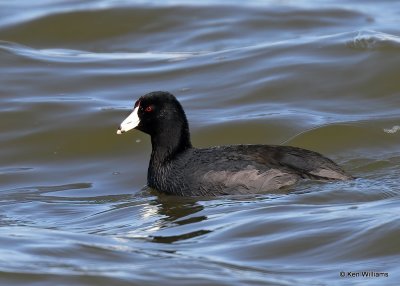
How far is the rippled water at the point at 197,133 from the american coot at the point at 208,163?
0.56 feet

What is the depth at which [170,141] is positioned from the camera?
37.2ft

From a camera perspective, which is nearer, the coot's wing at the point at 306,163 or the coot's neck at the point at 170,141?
the coot's wing at the point at 306,163

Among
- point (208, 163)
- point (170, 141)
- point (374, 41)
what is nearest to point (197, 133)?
point (170, 141)

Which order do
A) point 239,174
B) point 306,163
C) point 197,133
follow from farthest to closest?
point 197,133, point 306,163, point 239,174

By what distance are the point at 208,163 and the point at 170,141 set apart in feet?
2.64

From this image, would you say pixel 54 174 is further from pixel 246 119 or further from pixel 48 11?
pixel 48 11

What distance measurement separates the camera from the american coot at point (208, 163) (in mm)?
10492

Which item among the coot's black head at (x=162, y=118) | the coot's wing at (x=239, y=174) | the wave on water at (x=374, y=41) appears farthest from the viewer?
the wave on water at (x=374, y=41)

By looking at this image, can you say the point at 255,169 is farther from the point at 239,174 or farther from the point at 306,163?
the point at 306,163

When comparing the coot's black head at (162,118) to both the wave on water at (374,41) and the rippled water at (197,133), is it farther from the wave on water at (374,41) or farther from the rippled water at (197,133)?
the wave on water at (374,41)

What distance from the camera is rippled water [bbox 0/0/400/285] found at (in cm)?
837

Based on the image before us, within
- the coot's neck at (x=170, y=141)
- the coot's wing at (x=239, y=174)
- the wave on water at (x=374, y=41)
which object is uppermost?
the wave on water at (x=374, y=41)

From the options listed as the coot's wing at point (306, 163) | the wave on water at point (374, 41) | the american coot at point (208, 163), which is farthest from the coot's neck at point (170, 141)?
the wave on water at point (374, 41)

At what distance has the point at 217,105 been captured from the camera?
47.3 ft
